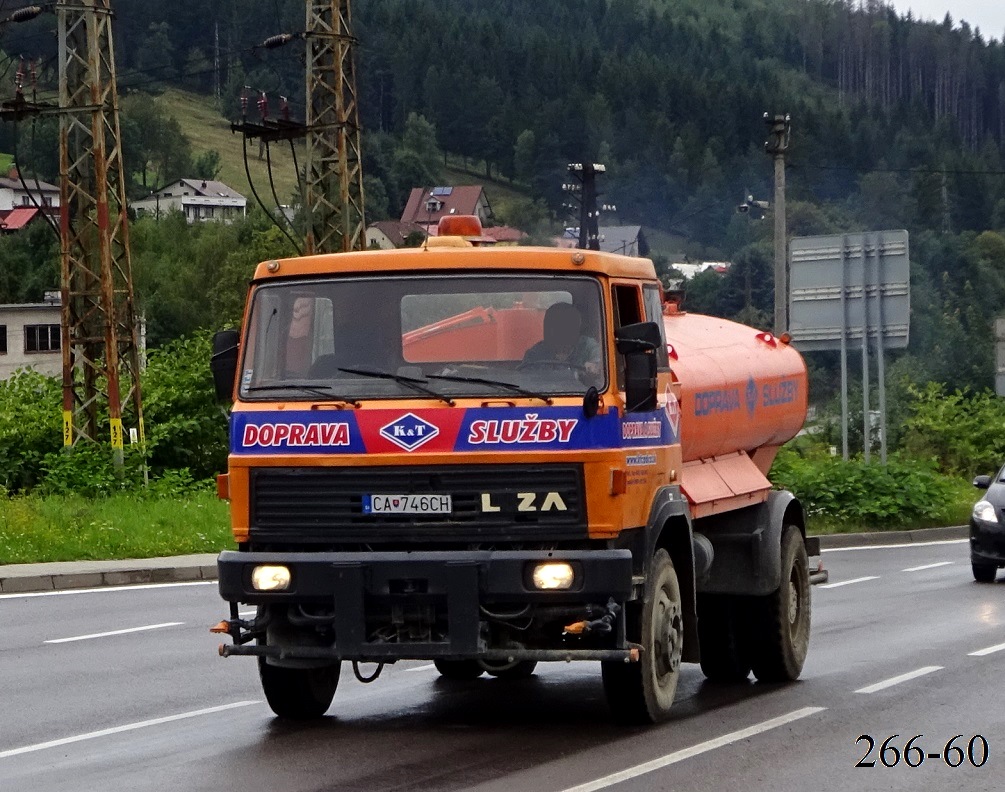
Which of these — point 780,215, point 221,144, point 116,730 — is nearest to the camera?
point 116,730

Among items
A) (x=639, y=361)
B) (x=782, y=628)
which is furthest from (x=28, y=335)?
(x=639, y=361)

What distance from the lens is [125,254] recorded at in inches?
1182

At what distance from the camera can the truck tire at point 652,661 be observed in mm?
9516

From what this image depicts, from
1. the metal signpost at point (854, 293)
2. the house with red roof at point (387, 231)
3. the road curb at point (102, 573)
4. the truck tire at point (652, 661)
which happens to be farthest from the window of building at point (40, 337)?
the truck tire at point (652, 661)

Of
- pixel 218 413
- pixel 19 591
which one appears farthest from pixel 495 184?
pixel 19 591

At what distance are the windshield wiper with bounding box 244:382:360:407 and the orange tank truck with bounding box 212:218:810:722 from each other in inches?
0.5

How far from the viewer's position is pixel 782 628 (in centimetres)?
1193

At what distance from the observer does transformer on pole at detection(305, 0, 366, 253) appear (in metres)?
30.6

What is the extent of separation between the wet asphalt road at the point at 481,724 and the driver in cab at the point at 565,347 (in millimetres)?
1898

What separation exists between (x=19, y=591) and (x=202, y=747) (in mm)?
11110

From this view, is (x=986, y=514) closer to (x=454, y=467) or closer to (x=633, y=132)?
(x=454, y=467)

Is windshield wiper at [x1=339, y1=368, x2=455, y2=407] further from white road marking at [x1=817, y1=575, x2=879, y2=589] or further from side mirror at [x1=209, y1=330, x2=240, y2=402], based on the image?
white road marking at [x1=817, y1=575, x2=879, y2=589]

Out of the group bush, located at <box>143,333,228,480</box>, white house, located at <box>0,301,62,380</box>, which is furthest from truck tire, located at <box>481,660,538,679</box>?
white house, located at <box>0,301,62,380</box>

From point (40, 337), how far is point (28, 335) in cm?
77
